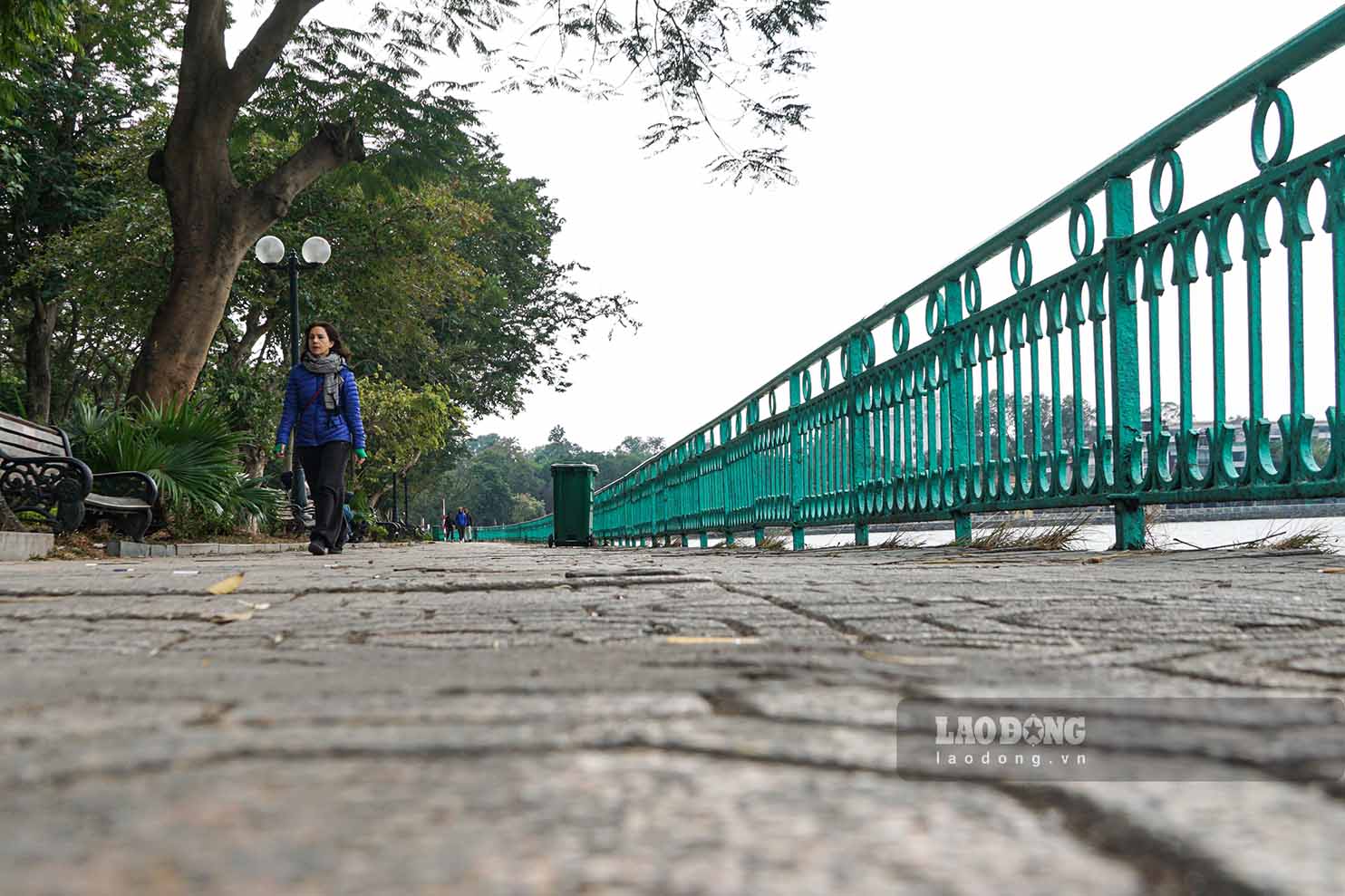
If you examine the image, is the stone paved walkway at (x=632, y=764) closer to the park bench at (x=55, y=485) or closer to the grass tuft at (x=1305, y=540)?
the grass tuft at (x=1305, y=540)

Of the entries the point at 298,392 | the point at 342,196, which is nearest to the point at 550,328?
the point at 342,196

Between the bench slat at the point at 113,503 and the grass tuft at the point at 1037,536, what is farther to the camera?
the bench slat at the point at 113,503

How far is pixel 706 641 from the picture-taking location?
1.85 metres

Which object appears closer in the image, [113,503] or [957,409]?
[957,409]

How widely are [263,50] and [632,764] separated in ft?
37.8

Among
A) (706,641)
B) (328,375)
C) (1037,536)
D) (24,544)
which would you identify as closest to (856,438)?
(1037,536)

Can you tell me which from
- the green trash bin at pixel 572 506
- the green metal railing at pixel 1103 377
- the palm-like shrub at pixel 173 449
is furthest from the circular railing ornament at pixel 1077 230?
the green trash bin at pixel 572 506

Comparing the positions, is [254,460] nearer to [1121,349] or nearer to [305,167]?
[305,167]

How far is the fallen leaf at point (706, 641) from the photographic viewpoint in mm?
1827

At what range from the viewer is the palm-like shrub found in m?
9.56

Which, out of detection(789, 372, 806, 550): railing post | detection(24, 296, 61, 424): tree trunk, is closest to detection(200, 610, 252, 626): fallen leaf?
detection(789, 372, 806, 550): railing post

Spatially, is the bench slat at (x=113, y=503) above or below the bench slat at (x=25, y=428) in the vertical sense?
below

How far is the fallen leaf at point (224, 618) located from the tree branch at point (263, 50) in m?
Answer: 9.75

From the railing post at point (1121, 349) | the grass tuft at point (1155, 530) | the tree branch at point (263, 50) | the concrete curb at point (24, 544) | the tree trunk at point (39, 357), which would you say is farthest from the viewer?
the tree trunk at point (39, 357)
